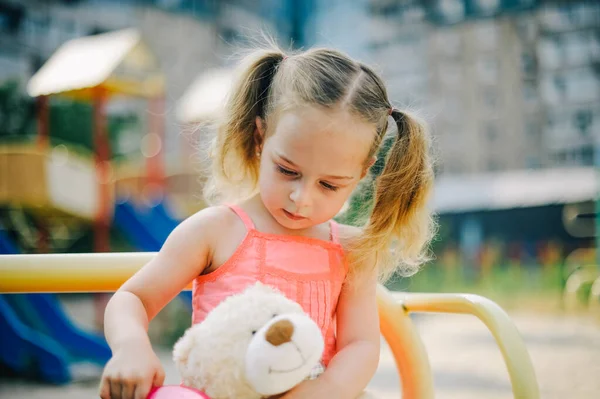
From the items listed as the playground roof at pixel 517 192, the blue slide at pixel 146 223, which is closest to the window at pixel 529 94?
the playground roof at pixel 517 192

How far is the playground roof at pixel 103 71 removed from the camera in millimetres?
4840

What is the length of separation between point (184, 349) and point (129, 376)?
8 centimetres

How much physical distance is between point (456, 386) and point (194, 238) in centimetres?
247

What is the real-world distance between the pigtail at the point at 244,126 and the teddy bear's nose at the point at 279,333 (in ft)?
1.43

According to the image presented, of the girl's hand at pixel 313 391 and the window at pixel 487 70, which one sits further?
the window at pixel 487 70

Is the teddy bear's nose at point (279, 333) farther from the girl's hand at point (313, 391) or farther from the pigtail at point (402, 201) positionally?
the pigtail at point (402, 201)

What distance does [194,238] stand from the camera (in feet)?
2.90

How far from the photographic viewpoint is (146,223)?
4211 mm

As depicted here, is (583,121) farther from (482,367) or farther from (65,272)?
(65,272)

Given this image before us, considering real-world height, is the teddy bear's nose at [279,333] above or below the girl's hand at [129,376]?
above

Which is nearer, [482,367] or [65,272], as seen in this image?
[65,272]

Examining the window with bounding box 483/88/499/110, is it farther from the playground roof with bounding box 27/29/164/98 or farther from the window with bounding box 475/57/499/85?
the playground roof with bounding box 27/29/164/98

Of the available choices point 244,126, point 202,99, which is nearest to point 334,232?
point 244,126

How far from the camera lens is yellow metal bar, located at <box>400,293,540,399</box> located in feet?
2.86
